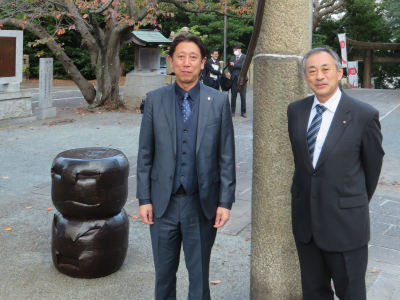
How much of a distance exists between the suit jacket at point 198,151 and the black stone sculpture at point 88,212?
3.64 feet

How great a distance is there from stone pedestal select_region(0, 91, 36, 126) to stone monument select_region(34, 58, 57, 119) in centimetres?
48

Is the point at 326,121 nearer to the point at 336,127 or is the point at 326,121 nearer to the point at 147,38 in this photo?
the point at 336,127

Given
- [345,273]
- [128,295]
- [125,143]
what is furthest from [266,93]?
[125,143]

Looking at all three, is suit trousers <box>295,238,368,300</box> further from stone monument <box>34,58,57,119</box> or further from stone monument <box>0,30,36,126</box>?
stone monument <box>34,58,57,119</box>

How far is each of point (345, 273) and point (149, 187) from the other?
4.02 ft

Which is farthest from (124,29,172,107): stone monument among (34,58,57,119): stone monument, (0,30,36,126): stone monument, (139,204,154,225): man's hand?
(139,204,154,225): man's hand

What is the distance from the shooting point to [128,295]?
3.78 metres

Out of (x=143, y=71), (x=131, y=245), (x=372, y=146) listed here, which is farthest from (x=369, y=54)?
(x=372, y=146)

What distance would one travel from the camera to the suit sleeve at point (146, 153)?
9.52 ft

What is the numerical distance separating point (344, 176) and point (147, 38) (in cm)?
1447

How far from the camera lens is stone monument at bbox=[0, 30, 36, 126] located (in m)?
12.2

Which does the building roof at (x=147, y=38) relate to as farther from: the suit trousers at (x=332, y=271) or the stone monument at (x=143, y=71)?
the suit trousers at (x=332, y=271)

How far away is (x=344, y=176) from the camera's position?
243 cm

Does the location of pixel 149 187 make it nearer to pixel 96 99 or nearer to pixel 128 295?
pixel 128 295
